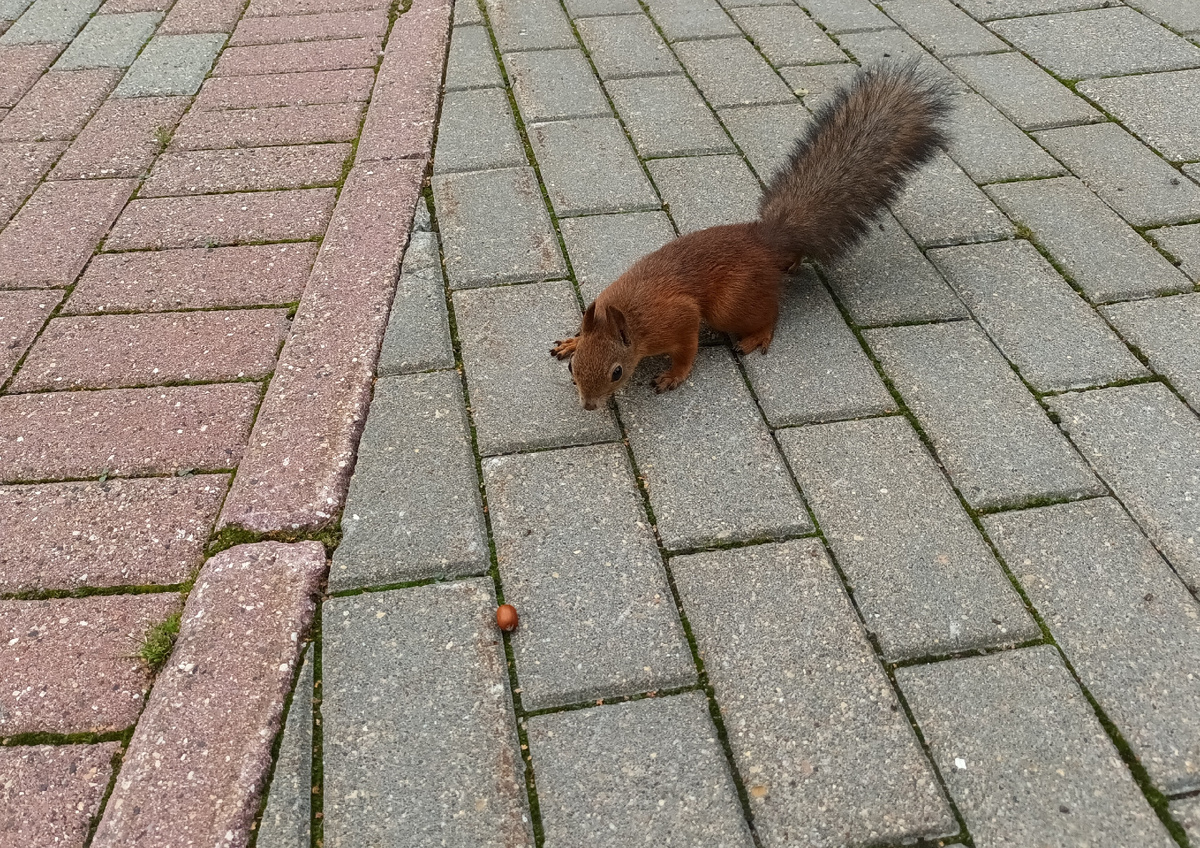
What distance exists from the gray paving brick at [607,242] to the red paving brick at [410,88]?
105 centimetres

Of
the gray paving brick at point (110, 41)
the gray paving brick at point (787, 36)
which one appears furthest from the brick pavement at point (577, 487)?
the gray paving brick at point (110, 41)

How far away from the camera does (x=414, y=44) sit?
5414 millimetres

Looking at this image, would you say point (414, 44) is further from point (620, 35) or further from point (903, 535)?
point (903, 535)

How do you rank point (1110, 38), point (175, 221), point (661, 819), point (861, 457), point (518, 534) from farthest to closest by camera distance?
1. point (1110, 38)
2. point (175, 221)
3. point (861, 457)
4. point (518, 534)
5. point (661, 819)

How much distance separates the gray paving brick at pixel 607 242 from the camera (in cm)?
361

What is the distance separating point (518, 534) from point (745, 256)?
1.33 metres

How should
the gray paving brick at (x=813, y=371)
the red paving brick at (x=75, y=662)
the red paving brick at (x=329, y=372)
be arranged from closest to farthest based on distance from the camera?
A: the red paving brick at (x=75, y=662) → the red paving brick at (x=329, y=372) → the gray paving brick at (x=813, y=371)

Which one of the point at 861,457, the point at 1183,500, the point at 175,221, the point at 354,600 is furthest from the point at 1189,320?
the point at 175,221

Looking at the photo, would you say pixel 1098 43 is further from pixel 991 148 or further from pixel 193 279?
pixel 193 279

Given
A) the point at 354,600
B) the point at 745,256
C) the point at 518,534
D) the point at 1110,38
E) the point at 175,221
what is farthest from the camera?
the point at 1110,38

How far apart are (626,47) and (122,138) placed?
2.78 meters

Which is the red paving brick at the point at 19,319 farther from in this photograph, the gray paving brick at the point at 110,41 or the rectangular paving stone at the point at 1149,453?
the rectangular paving stone at the point at 1149,453

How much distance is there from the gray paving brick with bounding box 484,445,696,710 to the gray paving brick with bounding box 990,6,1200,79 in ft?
12.7

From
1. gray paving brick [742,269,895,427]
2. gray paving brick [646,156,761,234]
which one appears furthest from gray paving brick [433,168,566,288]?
gray paving brick [742,269,895,427]
